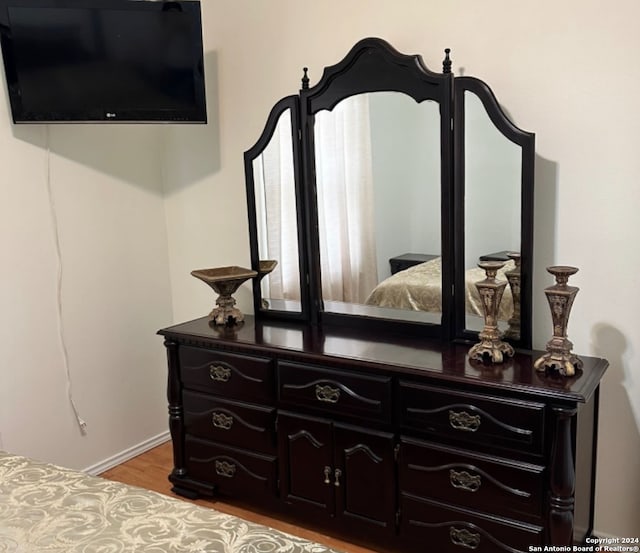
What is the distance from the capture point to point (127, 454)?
331 centimetres

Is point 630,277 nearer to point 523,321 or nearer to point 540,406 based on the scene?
point 523,321

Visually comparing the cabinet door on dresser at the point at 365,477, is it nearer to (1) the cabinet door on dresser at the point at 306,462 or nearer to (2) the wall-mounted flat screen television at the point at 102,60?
(1) the cabinet door on dresser at the point at 306,462

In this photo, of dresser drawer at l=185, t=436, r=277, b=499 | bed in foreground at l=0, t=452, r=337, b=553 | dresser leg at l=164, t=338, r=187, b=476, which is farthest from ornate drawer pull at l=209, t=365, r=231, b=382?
bed in foreground at l=0, t=452, r=337, b=553

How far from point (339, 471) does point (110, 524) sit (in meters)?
1.09

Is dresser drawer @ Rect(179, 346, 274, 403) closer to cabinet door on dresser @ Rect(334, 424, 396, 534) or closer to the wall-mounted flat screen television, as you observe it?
cabinet door on dresser @ Rect(334, 424, 396, 534)

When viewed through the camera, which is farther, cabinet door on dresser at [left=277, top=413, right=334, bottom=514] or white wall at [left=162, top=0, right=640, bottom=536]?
cabinet door on dresser at [left=277, top=413, right=334, bottom=514]

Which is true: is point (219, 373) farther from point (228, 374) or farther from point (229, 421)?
point (229, 421)

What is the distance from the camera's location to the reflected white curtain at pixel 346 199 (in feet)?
8.40

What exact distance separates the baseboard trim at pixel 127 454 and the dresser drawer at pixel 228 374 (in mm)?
787

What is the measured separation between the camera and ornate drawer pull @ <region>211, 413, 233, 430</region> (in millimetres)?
2684

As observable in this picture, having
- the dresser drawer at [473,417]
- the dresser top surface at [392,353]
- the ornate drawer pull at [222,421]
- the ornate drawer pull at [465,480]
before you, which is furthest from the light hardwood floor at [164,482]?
the dresser top surface at [392,353]

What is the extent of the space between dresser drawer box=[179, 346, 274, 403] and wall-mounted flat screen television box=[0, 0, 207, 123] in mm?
1087

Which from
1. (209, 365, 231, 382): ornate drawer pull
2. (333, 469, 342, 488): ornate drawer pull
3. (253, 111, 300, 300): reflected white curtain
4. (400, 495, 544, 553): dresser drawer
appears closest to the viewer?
(400, 495, 544, 553): dresser drawer

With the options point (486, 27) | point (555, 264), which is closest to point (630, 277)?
point (555, 264)
